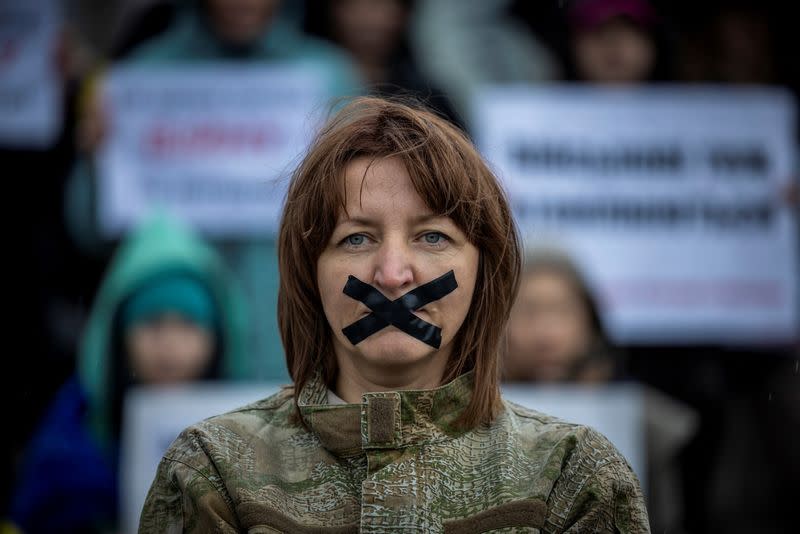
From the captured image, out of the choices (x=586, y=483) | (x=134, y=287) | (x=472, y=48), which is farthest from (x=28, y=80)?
(x=586, y=483)

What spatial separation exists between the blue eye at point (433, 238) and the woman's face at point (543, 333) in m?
3.17

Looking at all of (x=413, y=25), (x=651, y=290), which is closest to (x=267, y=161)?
(x=413, y=25)

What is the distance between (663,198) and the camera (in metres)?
5.99

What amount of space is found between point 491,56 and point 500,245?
399 centimetres

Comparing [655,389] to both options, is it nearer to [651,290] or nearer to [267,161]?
[651,290]

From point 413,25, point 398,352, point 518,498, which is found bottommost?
point 518,498

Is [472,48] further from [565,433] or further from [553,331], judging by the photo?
[565,433]

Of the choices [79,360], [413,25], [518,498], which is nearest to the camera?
[518,498]

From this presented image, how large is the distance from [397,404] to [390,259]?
0.84 ft

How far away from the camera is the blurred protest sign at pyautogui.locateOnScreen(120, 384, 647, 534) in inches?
208

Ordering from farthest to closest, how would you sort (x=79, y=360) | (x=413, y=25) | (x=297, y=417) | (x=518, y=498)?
(x=413, y=25), (x=79, y=360), (x=297, y=417), (x=518, y=498)

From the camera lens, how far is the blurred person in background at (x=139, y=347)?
5.31 meters

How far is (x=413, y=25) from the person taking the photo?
239 inches

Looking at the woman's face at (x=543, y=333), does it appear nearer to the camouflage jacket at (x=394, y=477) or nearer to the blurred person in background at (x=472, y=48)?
the blurred person in background at (x=472, y=48)
